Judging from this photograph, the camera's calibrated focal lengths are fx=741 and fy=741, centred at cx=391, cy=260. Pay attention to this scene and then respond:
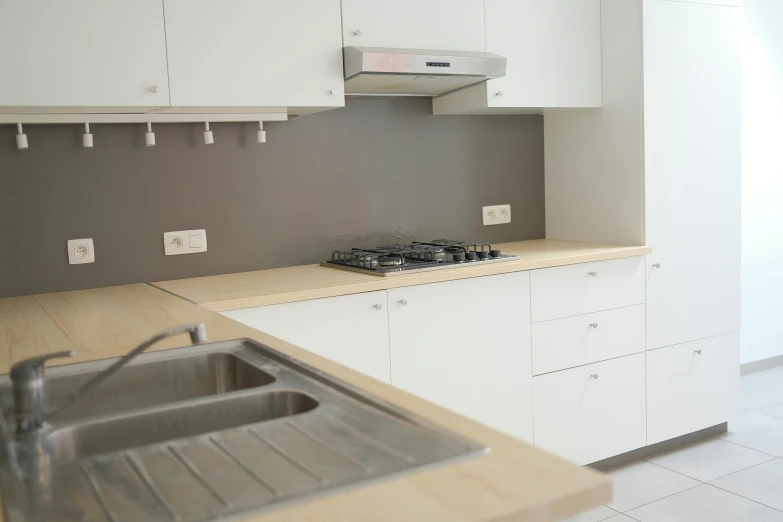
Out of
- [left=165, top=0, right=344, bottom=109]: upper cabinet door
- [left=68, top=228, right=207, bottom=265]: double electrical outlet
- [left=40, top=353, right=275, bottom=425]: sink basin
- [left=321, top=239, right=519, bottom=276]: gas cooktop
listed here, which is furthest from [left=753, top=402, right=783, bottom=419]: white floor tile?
[left=40, top=353, right=275, bottom=425]: sink basin

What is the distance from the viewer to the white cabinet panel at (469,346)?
8.48 ft

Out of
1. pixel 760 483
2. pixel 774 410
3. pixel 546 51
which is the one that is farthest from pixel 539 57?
pixel 774 410

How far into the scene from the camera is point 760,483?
285 cm

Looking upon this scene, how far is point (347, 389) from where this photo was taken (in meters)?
1.17

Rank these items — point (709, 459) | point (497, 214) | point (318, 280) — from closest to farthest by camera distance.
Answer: point (318, 280) → point (709, 459) → point (497, 214)

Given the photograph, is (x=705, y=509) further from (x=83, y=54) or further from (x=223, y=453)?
(x=83, y=54)

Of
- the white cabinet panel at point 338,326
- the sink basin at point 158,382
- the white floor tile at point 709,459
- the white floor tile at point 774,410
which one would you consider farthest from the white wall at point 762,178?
the sink basin at point 158,382

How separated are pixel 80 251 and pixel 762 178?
3.67 metres

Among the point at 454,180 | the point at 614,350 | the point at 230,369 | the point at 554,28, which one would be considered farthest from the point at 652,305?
the point at 230,369

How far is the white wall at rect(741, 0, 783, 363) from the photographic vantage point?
420cm

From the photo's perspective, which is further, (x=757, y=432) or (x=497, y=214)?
(x=497, y=214)

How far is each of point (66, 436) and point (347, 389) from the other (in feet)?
1.38

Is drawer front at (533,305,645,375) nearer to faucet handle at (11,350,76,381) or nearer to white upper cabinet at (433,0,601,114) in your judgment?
white upper cabinet at (433,0,601,114)

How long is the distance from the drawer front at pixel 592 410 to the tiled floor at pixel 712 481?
0.14m
